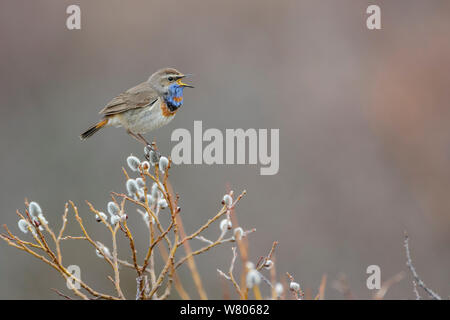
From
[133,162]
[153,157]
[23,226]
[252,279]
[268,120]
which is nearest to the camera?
[252,279]

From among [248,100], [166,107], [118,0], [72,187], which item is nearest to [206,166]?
[248,100]

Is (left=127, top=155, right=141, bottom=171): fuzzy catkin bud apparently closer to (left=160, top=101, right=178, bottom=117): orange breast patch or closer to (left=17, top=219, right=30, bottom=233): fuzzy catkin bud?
(left=17, top=219, right=30, bottom=233): fuzzy catkin bud

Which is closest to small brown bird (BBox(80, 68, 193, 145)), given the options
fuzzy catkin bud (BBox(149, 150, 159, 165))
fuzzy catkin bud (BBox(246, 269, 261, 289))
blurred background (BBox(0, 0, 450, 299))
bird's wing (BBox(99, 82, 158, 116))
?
bird's wing (BBox(99, 82, 158, 116))

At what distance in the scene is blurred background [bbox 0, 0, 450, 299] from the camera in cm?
998

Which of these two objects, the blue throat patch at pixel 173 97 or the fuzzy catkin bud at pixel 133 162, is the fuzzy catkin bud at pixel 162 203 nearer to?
the fuzzy catkin bud at pixel 133 162

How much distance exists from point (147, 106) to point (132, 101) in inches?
6.0

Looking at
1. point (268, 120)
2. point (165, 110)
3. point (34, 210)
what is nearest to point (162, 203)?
point (34, 210)

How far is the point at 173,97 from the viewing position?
16.1 feet

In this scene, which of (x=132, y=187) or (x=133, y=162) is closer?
(x=132, y=187)

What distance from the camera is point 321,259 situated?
10312mm

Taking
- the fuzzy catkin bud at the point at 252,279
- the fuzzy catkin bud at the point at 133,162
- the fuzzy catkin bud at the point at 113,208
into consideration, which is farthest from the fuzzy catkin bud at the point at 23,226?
the fuzzy catkin bud at the point at 252,279

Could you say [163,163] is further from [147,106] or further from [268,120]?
[268,120]

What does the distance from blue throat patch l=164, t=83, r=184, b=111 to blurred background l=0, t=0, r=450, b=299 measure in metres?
4.65

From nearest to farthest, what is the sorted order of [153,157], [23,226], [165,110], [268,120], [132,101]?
A: 1. [23,226]
2. [153,157]
3. [165,110]
4. [132,101]
5. [268,120]
